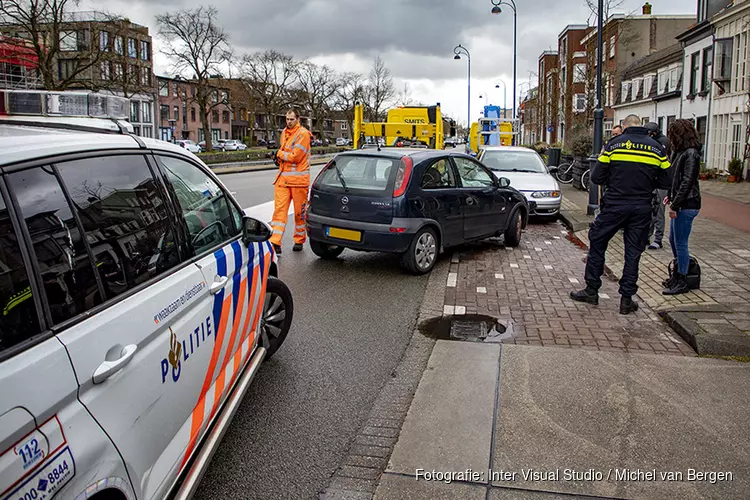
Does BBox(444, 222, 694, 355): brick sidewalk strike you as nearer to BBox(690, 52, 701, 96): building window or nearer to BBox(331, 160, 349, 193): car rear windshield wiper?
BBox(331, 160, 349, 193): car rear windshield wiper

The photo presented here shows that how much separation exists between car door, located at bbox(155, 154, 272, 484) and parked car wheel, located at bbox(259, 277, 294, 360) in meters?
0.36

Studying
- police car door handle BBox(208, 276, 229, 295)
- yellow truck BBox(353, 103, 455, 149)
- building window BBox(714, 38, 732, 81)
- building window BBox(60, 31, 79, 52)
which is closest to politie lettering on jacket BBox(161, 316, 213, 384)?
police car door handle BBox(208, 276, 229, 295)

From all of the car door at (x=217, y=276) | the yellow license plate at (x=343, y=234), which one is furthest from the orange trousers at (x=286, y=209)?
the car door at (x=217, y=276)

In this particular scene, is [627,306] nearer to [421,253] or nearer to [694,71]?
[421,253]

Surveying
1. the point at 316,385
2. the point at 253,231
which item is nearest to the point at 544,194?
the point at 316,385

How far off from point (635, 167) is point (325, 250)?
421 centimetres

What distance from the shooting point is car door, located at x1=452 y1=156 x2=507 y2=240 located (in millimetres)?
9094

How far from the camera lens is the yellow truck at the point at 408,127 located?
70.6ft

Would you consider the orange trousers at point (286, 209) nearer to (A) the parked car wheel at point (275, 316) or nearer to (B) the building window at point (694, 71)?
(A) the parked car wheel at point (275, 316)

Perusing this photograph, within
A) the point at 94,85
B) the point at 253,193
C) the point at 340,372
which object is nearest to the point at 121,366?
the point at 340,372

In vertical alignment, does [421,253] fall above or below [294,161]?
below

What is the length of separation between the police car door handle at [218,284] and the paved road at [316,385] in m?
0.96

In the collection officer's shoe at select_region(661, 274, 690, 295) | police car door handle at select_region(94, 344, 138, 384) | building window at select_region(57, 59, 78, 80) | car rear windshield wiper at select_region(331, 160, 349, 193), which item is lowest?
officer's shoe at select_region(661, 274, 690, 295)

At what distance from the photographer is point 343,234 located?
8148 millimetres
